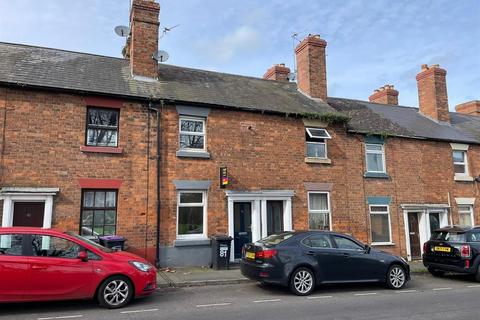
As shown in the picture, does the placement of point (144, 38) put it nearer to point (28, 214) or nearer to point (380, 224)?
point (28, 214)

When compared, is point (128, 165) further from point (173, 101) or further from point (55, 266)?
point (55, 266)

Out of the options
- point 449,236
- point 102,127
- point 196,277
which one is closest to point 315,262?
point 196,277

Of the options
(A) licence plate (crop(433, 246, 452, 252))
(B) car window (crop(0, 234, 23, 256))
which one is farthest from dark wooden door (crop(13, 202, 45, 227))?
(A) licence plate (crop(433, 246, 452, 252))

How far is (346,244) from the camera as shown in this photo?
31.7 feet

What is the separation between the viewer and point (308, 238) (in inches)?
368

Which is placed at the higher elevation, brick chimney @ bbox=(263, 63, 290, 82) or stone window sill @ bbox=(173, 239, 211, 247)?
brick chimney @ bbox=(263, 63, 290, 82)

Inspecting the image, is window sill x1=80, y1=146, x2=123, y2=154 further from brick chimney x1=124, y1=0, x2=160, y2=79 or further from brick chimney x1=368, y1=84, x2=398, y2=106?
brick chimney x1=368, y1=84, x2=398, y2=106

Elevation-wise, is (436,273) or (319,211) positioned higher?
(319,211)

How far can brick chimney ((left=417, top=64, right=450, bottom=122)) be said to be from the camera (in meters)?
20.0

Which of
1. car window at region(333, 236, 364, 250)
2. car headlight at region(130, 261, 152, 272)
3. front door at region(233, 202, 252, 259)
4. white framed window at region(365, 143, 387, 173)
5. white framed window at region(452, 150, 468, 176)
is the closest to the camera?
car headlight at region(130, 261, 152, 272)

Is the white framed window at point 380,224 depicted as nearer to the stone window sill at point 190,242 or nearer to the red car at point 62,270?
the stone window sill at point 190,242

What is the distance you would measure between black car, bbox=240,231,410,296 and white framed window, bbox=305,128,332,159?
558 centimetres

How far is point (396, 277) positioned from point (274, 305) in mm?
3808

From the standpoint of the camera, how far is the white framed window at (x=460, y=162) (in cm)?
1778
